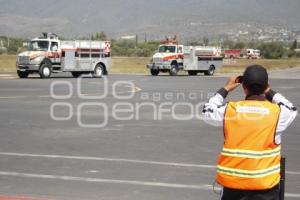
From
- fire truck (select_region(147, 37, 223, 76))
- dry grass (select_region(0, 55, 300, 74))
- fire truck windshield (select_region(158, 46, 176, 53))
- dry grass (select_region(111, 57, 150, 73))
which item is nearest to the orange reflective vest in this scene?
fire truck (select_region(147, 37, 223, 76))

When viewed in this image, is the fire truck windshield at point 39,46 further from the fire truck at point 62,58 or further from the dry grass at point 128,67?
the dry grass at point 128,67

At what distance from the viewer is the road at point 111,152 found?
868 cm

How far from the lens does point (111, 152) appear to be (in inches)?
463

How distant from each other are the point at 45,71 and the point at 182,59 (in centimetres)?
1226

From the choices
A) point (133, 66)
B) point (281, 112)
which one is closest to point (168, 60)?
point (133, 66)

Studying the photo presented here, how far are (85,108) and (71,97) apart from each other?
426cm

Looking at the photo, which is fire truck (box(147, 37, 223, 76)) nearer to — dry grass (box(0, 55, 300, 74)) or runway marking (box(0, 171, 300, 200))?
dry grass (box(0, 55, 300, 74))

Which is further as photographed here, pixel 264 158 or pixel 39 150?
pixel 39 150

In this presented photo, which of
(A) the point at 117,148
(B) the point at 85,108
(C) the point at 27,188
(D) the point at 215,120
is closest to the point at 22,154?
(A) the point at 117,148

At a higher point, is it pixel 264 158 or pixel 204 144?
pixel 264 158

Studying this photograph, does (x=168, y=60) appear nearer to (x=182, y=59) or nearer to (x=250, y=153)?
(x=182, y=59)

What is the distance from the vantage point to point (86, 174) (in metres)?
9.70

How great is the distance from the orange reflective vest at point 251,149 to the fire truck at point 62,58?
35745 millimetres

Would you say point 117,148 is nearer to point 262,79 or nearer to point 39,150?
point 39,150
